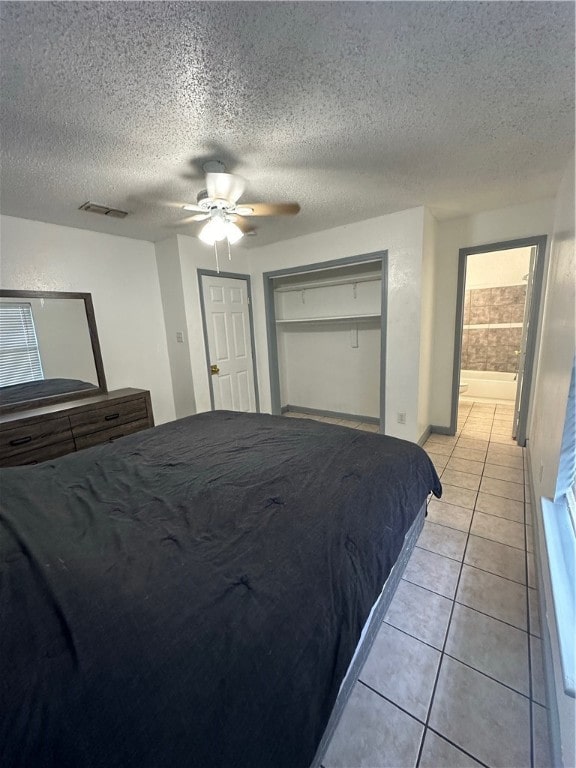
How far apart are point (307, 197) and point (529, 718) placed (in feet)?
10.6

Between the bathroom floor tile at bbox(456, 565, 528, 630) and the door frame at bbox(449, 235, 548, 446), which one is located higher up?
the door frame at bbox(449, 235, 548, 446)

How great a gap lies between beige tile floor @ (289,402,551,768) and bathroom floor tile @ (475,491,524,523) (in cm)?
1

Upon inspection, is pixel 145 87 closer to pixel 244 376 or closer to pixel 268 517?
pixel 268 517

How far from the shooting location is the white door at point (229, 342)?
3781mm

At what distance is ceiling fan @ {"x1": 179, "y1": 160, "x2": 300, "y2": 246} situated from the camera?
1875 mm

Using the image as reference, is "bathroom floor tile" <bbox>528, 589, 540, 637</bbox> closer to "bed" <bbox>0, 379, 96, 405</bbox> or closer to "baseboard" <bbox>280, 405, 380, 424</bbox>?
"baseboard" <bbox>280, 405, 380, 424</bbox>

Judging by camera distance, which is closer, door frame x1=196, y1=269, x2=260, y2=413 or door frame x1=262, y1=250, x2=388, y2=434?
door frame x1=262, y1=250, x2=388, y2=434

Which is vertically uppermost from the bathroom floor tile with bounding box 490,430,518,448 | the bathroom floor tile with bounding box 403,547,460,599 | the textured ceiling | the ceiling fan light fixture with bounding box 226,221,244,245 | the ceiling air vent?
the textured ceiling

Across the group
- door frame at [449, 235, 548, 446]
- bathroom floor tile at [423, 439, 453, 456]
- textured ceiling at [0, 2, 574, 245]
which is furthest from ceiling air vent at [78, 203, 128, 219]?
bathroom floor tile at [423, 439, 453, 456]

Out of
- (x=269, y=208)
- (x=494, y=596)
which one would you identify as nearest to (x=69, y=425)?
(x=269, y=208)

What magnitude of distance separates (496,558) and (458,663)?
789mm

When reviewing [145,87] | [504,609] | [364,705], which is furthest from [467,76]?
[364,705]

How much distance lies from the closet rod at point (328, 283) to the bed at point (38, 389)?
2.81 meters

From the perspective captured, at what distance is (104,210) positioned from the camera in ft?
8.47
